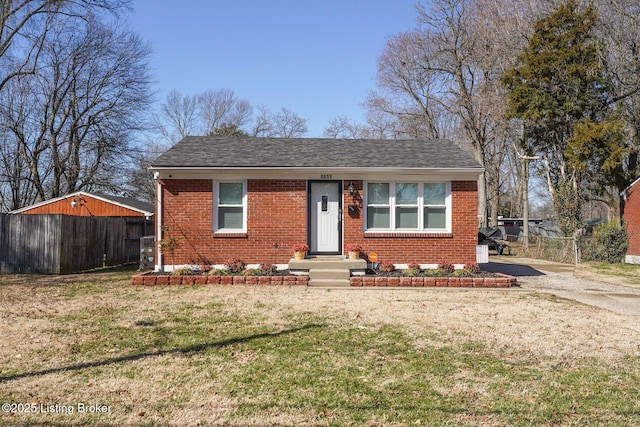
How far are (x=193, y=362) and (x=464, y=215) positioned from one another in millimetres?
9191

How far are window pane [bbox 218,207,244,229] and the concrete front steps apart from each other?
1915 millimetres

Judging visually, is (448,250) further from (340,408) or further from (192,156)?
(340,408)

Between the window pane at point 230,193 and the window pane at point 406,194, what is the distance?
443 cm

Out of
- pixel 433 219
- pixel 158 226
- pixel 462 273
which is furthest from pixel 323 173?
pixel 158 226

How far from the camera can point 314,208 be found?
12.7 meters

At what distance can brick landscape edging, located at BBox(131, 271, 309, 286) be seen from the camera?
1100 centimetres

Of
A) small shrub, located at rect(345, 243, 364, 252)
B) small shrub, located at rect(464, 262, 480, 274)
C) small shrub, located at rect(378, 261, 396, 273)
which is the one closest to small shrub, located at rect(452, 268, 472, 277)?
small shrub, located at rect(464, 262, 480, 274)

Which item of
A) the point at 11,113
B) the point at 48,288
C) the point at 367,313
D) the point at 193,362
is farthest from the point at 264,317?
the point at 11,113

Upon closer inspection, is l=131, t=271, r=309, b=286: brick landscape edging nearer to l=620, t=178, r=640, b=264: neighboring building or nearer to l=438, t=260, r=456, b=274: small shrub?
l=438, t=260, r=456, b=274: small shrub

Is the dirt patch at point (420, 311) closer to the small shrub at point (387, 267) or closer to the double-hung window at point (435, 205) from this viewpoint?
the small shrub at point (387, 267)

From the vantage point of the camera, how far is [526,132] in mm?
24672

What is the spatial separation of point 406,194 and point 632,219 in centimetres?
1301

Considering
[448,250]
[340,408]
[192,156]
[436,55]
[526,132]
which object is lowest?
[340,408]

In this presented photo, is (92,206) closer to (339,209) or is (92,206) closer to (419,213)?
(339,209)
